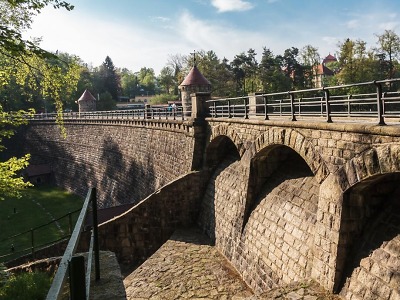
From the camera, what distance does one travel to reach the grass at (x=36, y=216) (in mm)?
25337

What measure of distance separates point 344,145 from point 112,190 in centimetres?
2691

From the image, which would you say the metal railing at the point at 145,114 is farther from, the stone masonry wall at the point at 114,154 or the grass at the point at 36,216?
the grass at the point at 36,216

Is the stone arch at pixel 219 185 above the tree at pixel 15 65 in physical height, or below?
below

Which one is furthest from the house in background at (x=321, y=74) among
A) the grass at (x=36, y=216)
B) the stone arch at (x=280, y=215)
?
the stone arch at (x=280, y=215)

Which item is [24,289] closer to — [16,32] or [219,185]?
[16,32]

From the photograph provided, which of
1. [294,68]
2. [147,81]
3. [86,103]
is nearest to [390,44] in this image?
[294,68]

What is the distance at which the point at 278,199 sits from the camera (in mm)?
12062

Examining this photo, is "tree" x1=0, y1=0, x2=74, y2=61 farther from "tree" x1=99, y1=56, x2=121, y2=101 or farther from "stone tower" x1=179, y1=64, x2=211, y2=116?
"tree" x1=99, y1=56, x2=121, y2=101

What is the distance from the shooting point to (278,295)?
812cm

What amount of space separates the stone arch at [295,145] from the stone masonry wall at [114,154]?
6447 millimetres

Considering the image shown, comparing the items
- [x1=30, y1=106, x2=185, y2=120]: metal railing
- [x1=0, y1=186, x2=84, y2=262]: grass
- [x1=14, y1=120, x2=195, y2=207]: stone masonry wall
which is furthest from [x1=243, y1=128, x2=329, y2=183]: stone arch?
[x1=0, y1=186, x2=84, y2=262]: grass

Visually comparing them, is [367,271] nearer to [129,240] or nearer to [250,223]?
[250,223]

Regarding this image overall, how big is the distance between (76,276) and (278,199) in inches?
421

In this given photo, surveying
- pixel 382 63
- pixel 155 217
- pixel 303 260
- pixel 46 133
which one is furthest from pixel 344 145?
pixel 382 63
